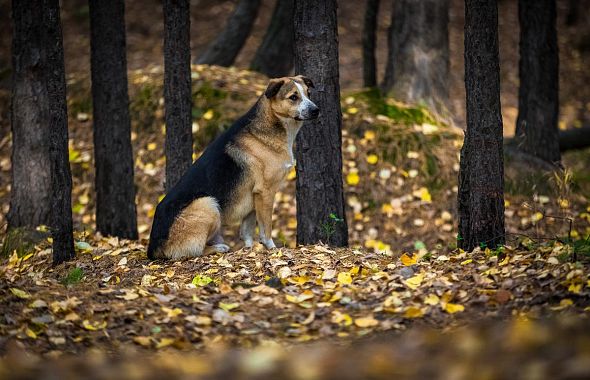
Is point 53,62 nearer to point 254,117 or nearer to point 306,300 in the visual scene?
point 254,117

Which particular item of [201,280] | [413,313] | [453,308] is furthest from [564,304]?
[201,280]

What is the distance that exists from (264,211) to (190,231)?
922 mm

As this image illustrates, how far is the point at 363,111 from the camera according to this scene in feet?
44.6

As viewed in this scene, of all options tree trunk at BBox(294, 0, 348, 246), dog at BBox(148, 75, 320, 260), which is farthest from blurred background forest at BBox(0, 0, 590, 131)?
dog at BBox(148, 75, 320, 260)

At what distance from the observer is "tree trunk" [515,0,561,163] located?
13.0 metres

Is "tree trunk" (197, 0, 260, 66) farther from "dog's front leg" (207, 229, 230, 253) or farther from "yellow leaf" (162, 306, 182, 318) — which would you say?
"yellow leaf" (162, 306, 182, 318)

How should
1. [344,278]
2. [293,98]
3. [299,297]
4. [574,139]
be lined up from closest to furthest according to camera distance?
[299,297], [344,278], [293,98], [574,139]

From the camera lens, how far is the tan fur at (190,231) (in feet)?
28.0

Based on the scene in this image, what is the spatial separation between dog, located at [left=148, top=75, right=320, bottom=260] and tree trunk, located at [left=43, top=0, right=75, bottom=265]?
3.48ft

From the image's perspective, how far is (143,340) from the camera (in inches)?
231

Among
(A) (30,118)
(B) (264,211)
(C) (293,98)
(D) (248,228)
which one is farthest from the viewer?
(A) (30,118)

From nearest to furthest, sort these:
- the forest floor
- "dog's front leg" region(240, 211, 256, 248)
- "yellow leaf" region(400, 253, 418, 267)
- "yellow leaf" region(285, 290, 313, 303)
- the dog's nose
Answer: the forest floor
"yellow leaf" region(285, 290, 313, 303)
"yellow leaf" region(400, 253, 418, 267)
the dog's nose
"dog's front leg" region(240, 211, 256, 248)

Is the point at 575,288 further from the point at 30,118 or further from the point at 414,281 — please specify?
the point at 30,118

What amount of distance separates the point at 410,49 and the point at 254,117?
618 centimetres
